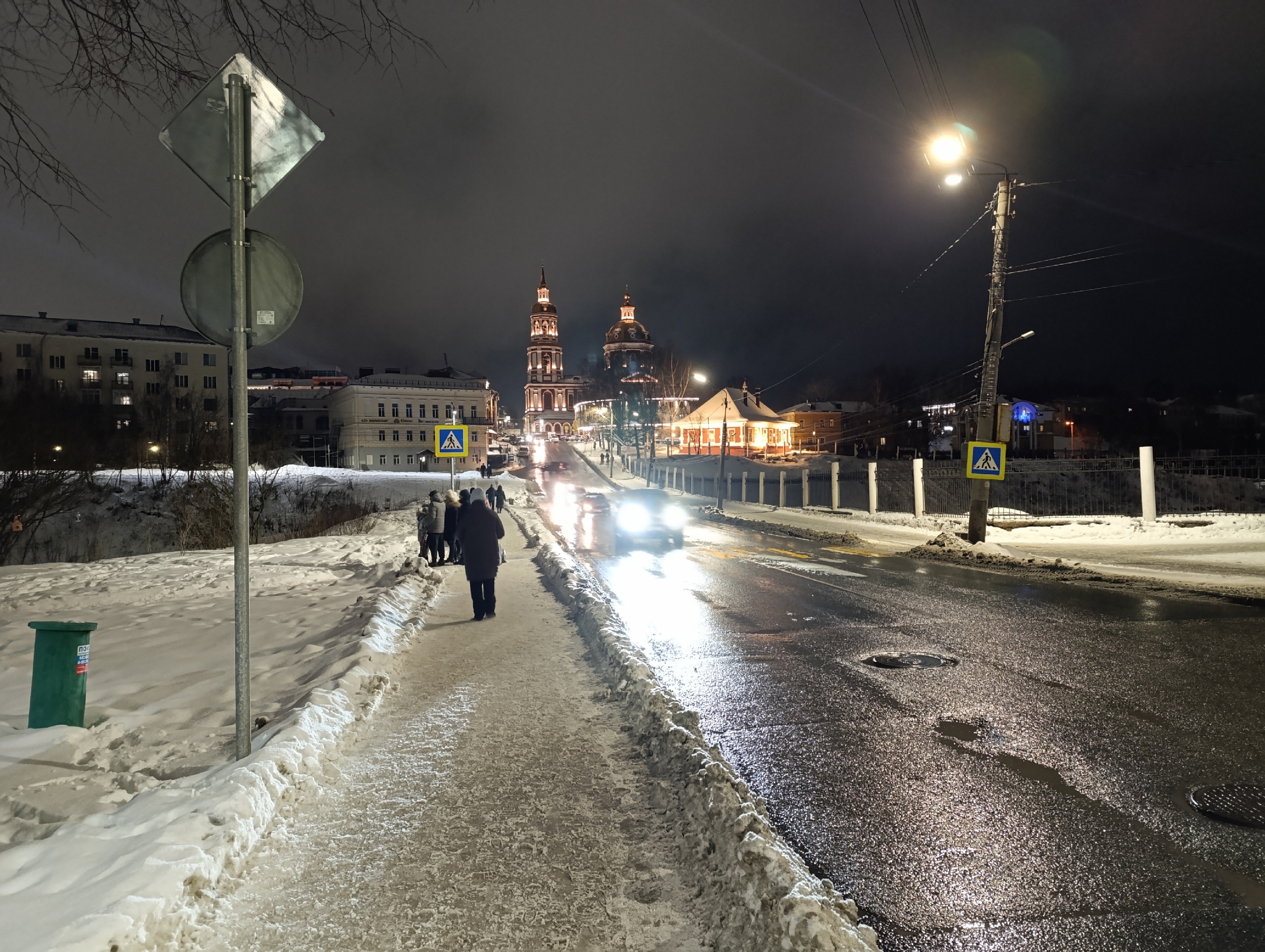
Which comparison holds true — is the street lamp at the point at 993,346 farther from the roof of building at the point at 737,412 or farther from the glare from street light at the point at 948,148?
the roof of building at the point at 737,412

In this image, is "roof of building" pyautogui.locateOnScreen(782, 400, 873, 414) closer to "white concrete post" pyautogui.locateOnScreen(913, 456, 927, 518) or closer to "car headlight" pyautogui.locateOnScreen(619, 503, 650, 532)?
"white concrete post" pyautogui.locateOnScreen(913, 456, 927, 518)

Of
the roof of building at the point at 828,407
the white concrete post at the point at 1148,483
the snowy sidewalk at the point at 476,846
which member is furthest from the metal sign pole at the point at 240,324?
the roof of building at the point at 828,407

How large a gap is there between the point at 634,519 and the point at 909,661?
13988 millimetres

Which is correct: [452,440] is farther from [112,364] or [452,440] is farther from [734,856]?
[112,364]

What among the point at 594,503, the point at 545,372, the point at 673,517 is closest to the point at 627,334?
the point at 545,372

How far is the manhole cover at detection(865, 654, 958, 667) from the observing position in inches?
295

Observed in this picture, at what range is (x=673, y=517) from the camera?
2164cm

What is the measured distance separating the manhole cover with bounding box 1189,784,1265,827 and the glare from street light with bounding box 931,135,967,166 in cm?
1517

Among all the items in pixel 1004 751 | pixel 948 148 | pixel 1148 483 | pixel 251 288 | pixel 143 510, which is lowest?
pixel 1004 751

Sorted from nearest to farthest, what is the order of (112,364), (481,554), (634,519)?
(481,554)
(634,519)
(112,364)

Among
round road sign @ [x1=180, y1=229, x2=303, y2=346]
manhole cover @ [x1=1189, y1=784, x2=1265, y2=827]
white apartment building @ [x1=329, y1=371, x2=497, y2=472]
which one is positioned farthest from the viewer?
white apartment building @ [x1=329, y1=371, x2=497, y2=472]

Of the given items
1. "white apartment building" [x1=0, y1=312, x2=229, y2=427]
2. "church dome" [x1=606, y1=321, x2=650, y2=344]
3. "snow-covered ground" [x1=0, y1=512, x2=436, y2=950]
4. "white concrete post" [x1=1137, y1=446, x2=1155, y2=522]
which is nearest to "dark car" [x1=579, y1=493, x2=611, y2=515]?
"white concrete post" [x1=1137, y1=446, x2=1155, y2=522]

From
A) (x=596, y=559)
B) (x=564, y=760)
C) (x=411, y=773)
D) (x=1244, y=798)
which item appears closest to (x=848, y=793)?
(x=564, y=760)

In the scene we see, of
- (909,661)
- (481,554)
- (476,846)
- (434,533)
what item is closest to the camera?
(476,846)
